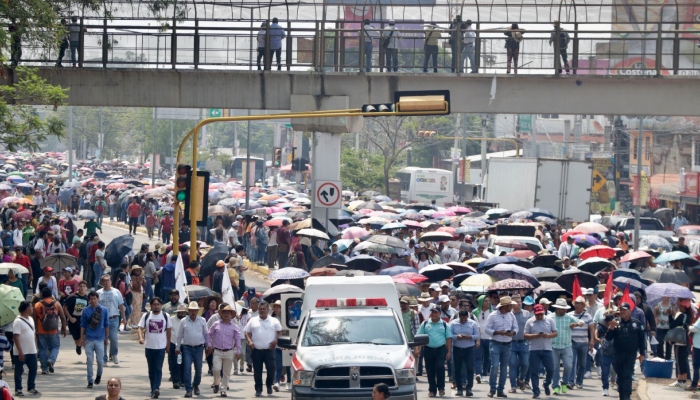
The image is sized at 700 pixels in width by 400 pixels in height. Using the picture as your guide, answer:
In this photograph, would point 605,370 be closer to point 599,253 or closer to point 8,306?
point 8,306

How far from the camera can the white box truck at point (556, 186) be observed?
48719mm

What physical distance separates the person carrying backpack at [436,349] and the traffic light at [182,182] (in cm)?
565

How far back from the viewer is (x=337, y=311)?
14875 millimetres

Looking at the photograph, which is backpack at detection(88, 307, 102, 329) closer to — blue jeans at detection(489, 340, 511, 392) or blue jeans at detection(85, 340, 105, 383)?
blue jeans at detection(85, 340, 105, 383)

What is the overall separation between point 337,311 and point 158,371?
10.2 ft

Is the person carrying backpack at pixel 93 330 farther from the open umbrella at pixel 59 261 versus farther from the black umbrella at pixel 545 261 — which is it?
the black umbrella at pixel 545 261

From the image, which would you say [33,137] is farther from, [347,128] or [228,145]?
[228,145]

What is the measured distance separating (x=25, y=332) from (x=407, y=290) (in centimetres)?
674

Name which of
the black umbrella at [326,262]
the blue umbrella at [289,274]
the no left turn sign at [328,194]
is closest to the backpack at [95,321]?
the blue umbrella at [289,274]

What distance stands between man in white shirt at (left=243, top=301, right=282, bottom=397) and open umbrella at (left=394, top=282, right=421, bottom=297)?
136 inches

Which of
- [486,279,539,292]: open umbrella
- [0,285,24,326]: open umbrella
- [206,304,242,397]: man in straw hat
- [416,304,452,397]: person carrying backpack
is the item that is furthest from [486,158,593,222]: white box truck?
[0,285,24,326]: open umbrella

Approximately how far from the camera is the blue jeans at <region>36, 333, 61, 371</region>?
59.6 feet

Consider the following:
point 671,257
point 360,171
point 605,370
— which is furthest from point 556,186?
point 605,370

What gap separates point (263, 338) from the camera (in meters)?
17.0
